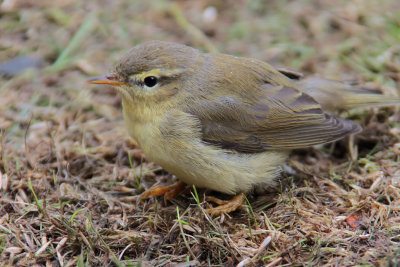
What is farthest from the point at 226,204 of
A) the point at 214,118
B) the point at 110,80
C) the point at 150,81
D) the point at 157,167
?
the point at 110,80

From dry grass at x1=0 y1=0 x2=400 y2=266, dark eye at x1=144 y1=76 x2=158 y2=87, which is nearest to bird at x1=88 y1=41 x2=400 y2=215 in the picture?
dark eye at x1=144 y1=76 x2=158 y2=87

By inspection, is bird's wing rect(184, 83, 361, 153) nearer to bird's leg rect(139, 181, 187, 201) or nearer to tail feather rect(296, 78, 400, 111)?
tail feather rect(296, 78, 400, 111)

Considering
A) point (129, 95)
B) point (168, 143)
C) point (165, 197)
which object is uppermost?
point (129, 95)

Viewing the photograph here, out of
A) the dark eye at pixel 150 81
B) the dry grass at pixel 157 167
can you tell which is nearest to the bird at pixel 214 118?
the dark eye at pixel 150 81

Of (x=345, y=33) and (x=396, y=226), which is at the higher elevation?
(x=345, y=33)

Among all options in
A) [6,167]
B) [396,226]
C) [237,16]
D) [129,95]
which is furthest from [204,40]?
[396,226]

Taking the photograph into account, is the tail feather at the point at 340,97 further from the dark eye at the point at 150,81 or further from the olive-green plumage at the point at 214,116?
the dark eye at the point at 150,81

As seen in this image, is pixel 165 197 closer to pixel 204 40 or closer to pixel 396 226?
pixel 396 226
